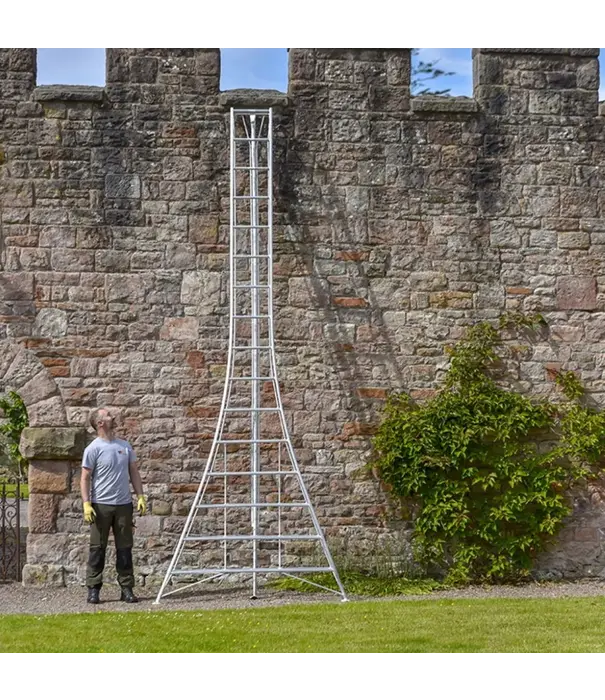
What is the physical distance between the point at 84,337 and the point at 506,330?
378cm

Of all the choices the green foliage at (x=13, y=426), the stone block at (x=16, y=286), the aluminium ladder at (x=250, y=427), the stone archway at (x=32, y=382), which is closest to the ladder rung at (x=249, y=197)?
the aluminium ladder at (x=250, y=427)

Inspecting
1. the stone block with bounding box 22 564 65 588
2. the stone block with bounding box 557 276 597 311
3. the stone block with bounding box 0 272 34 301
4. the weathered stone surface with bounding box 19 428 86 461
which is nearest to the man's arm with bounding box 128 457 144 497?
the weathered stone surface with bounding box 19 428 86 461

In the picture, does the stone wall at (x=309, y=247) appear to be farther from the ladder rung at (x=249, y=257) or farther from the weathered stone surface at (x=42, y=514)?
Answer: the ladder rung at (x=249, y=257)

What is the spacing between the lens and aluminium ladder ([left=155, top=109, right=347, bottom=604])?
857cm

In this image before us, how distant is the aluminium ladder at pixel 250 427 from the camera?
8570mm

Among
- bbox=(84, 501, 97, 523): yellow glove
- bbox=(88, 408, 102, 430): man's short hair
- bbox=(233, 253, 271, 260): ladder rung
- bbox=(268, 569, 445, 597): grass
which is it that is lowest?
bbox=(268, 569, 445, 597): grass

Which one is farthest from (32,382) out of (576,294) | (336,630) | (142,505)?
A: (576,294)

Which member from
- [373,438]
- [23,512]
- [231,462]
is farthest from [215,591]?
[23,512]

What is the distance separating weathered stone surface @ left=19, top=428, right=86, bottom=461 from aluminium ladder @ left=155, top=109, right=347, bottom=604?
3.89ft

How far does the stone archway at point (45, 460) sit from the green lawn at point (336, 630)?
1.38 meters

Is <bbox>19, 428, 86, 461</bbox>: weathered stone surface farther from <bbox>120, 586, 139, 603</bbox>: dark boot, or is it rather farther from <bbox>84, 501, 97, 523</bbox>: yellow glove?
<bbox>120, 586, 139, 603</bbox>: dark boot

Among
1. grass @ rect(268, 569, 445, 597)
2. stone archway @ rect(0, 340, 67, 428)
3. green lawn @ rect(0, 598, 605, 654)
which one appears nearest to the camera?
green lawn @ rect(0, 598, 605, 654)

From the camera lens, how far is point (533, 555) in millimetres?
8883

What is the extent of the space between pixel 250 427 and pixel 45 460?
1793 mm
